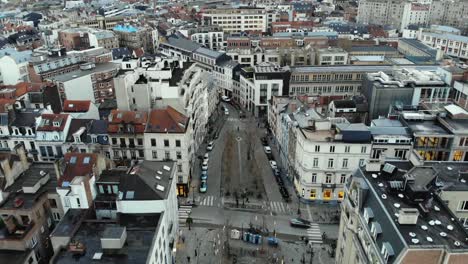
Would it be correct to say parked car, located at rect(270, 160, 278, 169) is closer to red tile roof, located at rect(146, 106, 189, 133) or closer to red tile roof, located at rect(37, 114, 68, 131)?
red tile roof, located at rect(146, 106, 189, 133)

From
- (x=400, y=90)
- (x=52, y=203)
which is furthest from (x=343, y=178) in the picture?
(x=52, y=203)

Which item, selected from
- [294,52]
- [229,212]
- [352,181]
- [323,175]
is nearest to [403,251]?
[352,181]

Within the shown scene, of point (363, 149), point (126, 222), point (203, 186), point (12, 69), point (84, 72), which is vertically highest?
point (12, 69)

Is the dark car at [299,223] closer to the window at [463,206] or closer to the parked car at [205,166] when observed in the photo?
the parked car at [205,166]

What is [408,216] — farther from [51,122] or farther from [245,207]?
[51,122]

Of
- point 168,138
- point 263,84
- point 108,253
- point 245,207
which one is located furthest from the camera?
point 263,84

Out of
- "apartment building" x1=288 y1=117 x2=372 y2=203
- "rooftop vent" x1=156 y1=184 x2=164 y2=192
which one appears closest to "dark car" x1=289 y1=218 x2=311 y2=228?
"apartment building" x1=288 y1=117 x2=372 y2=203

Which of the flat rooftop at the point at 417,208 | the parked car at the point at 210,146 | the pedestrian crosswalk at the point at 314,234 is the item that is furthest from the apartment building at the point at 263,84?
the flat rooftop at the point at 417,208
